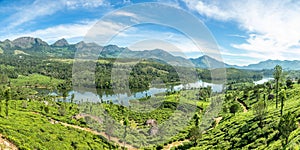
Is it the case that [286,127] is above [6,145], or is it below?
above

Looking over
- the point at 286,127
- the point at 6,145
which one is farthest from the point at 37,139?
the point at 286,127

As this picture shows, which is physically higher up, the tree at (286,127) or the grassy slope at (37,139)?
the tree at (286,127)

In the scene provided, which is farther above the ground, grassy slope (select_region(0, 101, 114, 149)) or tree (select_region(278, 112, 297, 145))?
tree (select_region(278, 112, 297, 145))

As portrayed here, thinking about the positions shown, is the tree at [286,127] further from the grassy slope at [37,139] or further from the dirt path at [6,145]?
the dirt path at [6,145]

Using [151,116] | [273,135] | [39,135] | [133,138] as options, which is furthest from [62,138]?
[151,116]

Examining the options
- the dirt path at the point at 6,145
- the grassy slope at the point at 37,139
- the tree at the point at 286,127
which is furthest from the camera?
the grassy slope at the point at 37,139

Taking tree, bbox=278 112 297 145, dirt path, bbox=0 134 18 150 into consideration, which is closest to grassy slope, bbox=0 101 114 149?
dirt path, bbox=0 134 18 150

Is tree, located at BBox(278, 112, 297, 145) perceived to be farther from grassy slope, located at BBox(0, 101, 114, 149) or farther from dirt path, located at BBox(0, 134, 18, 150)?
dirt path, located at BBox(0, 134, 18, 150)

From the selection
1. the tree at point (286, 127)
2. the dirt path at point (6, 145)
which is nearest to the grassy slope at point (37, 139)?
the dirt path at point (6, 145)

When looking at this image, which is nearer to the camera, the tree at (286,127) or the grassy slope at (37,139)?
the tree at (286,127)

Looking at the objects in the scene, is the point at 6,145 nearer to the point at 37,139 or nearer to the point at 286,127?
the point at 37,139

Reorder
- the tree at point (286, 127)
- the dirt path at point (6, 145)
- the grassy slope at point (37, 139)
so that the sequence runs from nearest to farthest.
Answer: the dirt path at point (6, 145) < the tree at point (286, 127) < the grassy slope at point (37, 139)
